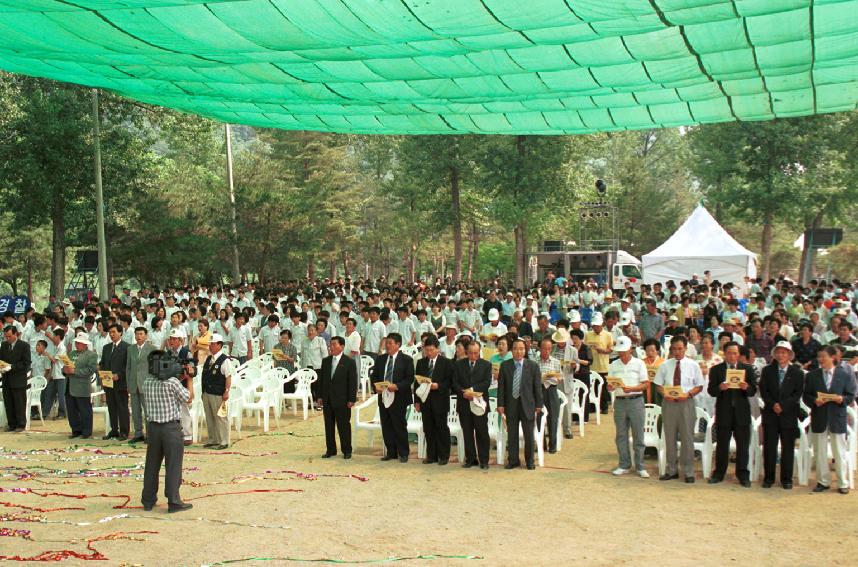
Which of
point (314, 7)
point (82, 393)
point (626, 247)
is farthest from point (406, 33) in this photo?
point (626, 247)

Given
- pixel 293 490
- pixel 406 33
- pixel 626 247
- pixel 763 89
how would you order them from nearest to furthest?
pixel 406 33, pixel 293 490, pixel 763 89, pixel 626 247

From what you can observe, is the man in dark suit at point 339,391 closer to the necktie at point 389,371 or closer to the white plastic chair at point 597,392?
the necktie at point 389,371

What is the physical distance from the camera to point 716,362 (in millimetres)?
9781

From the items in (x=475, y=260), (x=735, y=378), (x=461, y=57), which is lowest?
(x=735, y=378)

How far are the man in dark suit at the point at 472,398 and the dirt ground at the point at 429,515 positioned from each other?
0.76 feet

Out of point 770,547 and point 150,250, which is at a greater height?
point 150,250

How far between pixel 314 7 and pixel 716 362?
19.5 ft

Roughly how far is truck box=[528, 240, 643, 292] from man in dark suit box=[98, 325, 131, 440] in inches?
910

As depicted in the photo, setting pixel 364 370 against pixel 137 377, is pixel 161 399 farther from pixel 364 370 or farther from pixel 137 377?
pixel 364 370

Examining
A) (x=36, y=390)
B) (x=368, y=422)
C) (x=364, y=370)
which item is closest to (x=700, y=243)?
(x=364, y=370)

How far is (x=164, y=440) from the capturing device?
310 inches

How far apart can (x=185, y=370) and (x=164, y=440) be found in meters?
1.71

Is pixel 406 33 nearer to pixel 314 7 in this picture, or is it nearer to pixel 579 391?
pixel 314 7

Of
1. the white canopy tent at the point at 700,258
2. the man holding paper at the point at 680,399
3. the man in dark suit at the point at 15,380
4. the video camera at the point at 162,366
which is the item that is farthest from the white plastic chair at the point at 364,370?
the white canopy tent at the point at 700,258
